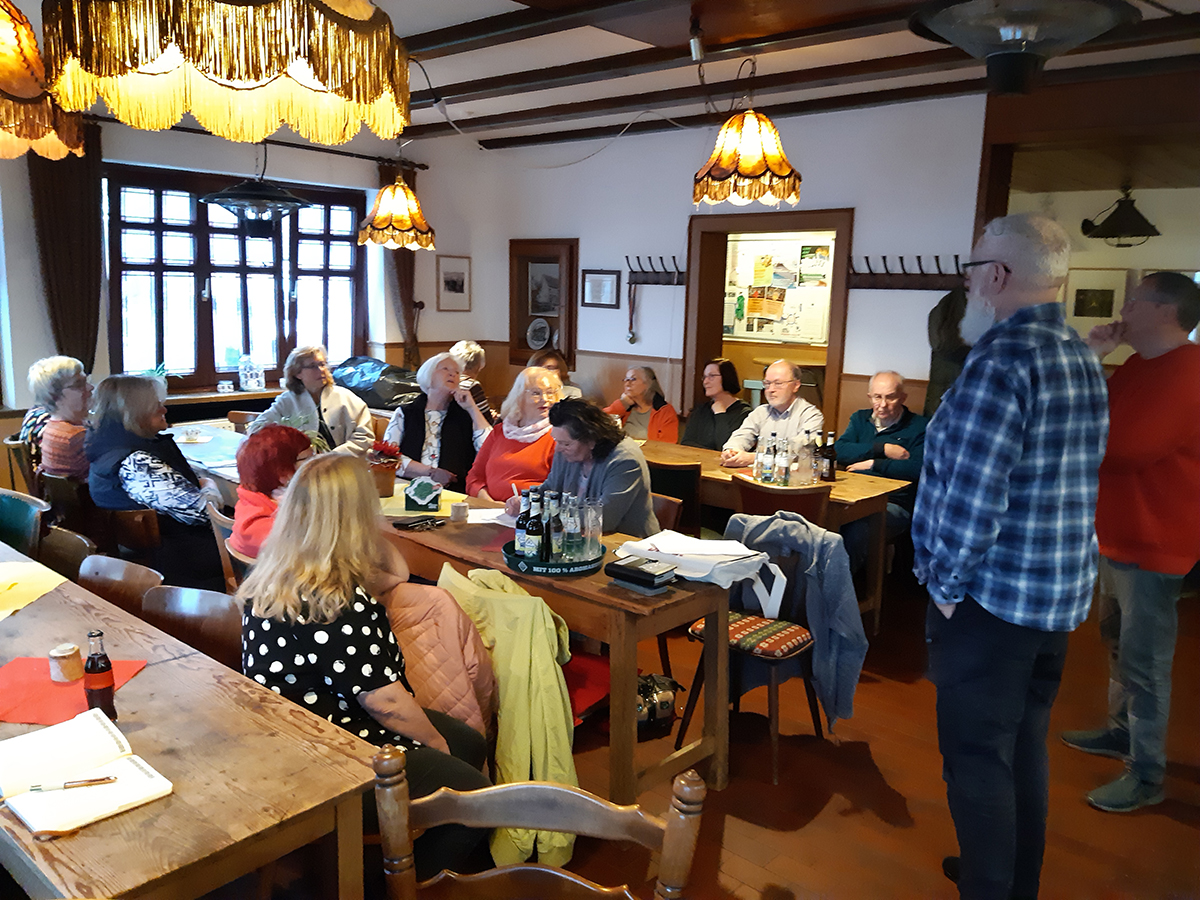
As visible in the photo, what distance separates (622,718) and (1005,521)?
1249 millimetres

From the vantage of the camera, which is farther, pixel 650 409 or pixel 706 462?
pixel 650 409

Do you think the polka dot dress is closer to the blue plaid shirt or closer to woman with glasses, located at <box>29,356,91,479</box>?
the blue plaid shirt

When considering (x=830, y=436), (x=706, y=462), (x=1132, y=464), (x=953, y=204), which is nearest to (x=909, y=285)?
(x=953, y=204)

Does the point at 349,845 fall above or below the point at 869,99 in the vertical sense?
below

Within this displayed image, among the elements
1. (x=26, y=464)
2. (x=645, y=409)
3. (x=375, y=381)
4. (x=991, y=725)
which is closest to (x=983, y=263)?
(x=991, y=725)

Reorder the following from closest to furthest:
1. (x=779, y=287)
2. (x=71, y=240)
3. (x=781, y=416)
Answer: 1. (x=781, y=416)
2. (x=71, y=240)
3. (x=779, y=287)

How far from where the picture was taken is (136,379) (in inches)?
148

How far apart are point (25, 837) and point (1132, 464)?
301 centimetres

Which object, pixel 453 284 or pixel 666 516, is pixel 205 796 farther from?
pixel 453 284

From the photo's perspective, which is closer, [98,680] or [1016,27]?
[98,680]

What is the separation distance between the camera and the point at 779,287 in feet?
29.7

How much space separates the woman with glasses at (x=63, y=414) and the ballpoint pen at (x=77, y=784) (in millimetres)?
2972

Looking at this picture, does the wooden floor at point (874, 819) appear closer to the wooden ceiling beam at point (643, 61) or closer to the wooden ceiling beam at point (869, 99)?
the wooden ceiling beam at point (643, 61)

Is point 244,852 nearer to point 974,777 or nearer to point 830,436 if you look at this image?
point 974,777
